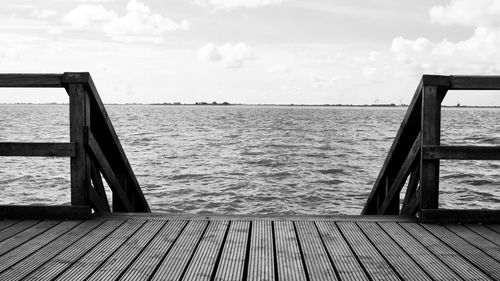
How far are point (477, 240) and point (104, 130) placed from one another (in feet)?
11.4

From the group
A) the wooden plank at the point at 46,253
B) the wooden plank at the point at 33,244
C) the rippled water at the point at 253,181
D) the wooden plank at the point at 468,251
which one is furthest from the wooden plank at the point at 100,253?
the rippled water at the point at 253,181

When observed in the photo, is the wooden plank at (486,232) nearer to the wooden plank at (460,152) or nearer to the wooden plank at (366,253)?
the wooden plank at (460,152)

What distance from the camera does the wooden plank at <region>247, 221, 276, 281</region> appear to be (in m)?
2.90

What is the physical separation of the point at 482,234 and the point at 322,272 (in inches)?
66.0

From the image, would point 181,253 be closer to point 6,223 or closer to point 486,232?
point 6,223

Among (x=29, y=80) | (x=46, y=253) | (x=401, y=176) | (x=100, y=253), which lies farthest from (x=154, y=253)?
(x=401, y=176)

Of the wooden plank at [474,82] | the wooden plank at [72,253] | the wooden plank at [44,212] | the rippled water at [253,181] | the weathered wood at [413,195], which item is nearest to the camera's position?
the wooden plank at [72,253]

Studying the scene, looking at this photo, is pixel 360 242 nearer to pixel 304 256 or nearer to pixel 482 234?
pixel 304 256

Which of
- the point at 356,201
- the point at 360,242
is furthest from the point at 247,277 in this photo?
the point at 356,201

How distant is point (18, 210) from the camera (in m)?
4.25

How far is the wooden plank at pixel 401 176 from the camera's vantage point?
14.1 feet

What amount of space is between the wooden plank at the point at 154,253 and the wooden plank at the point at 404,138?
2200 millimetres

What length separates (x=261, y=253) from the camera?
130 inches

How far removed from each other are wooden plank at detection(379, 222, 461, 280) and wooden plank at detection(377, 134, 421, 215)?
0.61 metres
